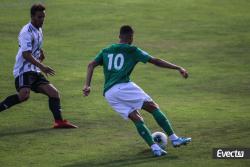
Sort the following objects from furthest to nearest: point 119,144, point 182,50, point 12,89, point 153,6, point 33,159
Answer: point 153,6, point 182,50, point 12,89, point 119,144, point 33,159

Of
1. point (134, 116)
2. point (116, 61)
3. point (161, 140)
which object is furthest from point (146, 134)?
point (116, 61)

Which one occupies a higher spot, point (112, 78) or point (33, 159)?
point (112, 78)

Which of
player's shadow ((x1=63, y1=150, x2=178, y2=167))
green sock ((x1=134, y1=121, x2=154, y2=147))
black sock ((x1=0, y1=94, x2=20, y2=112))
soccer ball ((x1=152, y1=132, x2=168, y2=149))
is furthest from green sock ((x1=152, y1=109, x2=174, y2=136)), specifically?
black sock ((x1=0, y1=94, x2=20, y2=112))

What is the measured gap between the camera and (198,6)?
30797 millimetres

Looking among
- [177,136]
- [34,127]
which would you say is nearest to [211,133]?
[177,136]

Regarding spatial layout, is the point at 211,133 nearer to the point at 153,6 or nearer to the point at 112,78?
the point at 112,78

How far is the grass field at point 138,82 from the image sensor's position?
13.4 m

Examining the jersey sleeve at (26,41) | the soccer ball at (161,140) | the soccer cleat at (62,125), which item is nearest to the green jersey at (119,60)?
the soccer ball at (161,140)

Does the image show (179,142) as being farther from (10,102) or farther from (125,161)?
(10,102)

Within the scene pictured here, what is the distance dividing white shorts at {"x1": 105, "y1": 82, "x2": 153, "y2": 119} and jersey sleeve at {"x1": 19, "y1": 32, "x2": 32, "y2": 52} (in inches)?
93.3

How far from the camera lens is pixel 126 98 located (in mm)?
13289

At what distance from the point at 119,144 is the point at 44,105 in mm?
4080

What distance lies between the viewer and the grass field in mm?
13445

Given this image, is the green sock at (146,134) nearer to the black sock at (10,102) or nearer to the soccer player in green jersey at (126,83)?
the soccer player in green jersey at (126,83)
